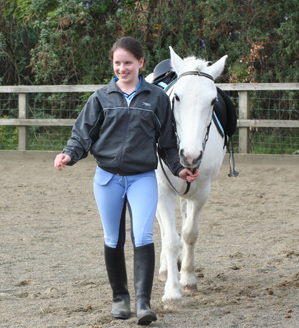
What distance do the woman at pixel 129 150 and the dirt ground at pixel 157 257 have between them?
0.42 metres

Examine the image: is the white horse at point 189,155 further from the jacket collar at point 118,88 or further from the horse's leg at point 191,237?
the jacket collar at point 118,88

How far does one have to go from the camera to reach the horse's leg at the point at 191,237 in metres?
4.13

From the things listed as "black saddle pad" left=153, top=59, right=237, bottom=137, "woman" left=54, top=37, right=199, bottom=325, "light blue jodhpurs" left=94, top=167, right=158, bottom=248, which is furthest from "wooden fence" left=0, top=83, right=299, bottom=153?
"light blue jodhpurs" left=94, top=167, right=158, bottom=248

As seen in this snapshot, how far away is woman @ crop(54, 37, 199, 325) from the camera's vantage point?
3.27 metres

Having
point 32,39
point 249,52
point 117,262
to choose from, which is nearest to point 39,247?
point 117,262

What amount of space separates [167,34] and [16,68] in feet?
14.1

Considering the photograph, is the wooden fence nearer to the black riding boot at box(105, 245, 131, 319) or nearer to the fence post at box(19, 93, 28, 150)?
the fence post at box(19, 93, 28, 150)

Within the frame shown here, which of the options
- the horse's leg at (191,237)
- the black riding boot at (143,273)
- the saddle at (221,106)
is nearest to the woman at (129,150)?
the black riding boot at (143,273)

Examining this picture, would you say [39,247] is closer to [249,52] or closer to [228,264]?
[228,264]

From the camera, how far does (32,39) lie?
585 inches

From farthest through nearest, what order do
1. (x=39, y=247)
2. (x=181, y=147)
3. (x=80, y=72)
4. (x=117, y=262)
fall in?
(x=80, y=72) → (x=39, y=247) → (x=117, y=262) → (x=181, y=147)

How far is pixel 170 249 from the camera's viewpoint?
12.4 feet

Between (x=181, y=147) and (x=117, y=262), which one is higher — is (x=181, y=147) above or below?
above

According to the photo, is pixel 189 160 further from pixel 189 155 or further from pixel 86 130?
pixel 86 130
